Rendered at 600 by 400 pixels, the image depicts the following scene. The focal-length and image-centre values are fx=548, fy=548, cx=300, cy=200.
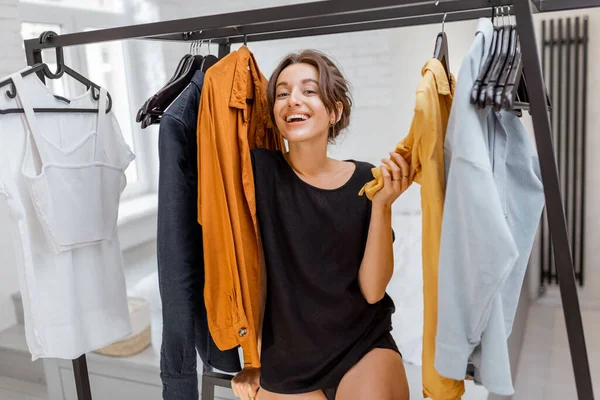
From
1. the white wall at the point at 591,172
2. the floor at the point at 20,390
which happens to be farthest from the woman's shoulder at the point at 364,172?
the white wall at the point at 591,172

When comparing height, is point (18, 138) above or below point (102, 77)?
below

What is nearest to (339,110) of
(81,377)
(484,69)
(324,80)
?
(324,80)

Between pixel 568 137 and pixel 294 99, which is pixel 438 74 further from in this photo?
pixel 568 137

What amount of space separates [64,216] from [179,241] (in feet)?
1.76

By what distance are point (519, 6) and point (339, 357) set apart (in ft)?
3.03

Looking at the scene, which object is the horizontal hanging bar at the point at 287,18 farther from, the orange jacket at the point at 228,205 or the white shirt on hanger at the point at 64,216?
the white shirt on hanger at the point at 64,216

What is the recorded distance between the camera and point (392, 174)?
115 cm

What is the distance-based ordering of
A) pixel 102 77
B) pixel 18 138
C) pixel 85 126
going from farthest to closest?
pixel 102 77
pixel 85 126
pixel 18 138

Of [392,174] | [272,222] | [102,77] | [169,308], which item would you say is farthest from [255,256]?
[102,77]

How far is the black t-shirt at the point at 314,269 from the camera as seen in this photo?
1413 mm

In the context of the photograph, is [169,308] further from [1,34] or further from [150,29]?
[1,34]

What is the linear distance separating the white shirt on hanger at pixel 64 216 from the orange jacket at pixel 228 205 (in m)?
0.58

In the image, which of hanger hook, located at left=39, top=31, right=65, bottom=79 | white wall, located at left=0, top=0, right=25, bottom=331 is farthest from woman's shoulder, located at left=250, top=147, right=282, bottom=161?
white wall, located at left=0, top=0, right=25, bottom=331

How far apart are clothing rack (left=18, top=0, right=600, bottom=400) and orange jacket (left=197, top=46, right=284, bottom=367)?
158mm
